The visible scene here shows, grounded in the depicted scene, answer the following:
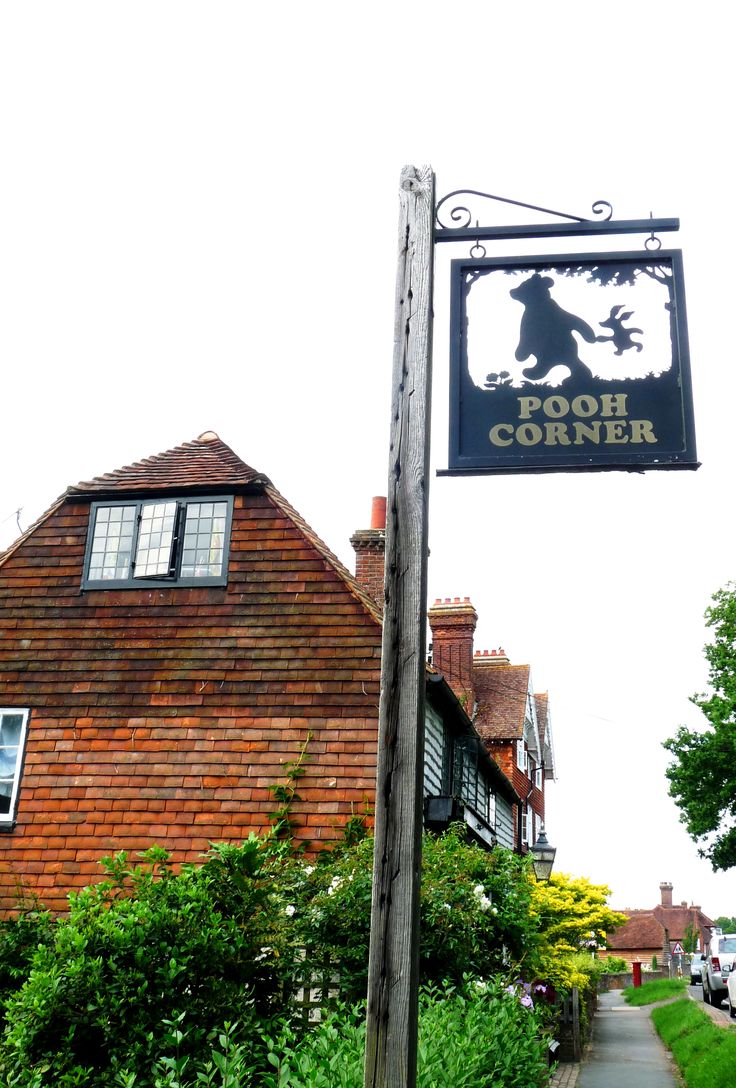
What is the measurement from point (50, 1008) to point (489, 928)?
5.19 m

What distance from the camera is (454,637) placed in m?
27.6

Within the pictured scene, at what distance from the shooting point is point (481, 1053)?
576cm

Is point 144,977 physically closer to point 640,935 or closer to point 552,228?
point 552,228

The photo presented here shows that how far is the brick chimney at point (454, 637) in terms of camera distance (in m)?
27.5

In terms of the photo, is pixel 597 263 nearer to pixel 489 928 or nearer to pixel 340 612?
pixel 489 928

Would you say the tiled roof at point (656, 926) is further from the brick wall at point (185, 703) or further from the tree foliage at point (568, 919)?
the brick wall at point (185, 703)

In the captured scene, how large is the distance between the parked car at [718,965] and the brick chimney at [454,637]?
30.5 feet

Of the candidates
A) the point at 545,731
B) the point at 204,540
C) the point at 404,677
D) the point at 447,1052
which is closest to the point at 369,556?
the point at 204,540

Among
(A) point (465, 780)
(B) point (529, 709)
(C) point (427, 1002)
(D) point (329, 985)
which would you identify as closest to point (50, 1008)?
(C) point (427, 1002)

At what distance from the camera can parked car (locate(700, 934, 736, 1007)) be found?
27.8 metres

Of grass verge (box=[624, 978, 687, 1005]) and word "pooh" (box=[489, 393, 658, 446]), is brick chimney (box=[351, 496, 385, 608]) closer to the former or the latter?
word "pooh" (box=[489, 393, 658, 446])

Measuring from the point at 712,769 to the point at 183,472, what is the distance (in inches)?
990

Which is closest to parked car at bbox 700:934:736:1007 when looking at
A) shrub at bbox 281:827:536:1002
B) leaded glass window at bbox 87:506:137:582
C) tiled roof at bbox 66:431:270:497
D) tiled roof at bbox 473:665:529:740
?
tiled roof at bbox 473:665:529:740

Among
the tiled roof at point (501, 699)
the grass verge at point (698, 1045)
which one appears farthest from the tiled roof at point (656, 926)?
the grass verge at point (698, 1045)
